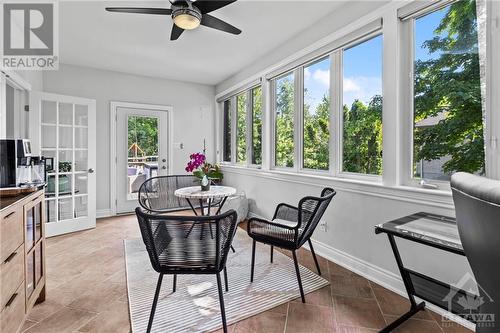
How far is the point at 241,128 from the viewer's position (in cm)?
492

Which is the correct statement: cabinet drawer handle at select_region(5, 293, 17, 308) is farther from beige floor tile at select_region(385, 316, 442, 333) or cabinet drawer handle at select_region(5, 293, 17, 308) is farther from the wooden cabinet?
beige floor tile at select_region(385, 316, 442, 333)

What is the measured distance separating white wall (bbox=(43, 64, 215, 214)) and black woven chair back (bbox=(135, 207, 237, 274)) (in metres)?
3.70

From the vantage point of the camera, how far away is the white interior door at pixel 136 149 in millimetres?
4777

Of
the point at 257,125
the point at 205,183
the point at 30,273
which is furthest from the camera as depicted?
the point at 257,125

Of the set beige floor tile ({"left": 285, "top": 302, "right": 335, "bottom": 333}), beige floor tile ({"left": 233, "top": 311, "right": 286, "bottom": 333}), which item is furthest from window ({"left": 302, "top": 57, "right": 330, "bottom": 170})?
beige floor tile ({"left": 233, "top": 311, "right": 286, "bottom": 333})

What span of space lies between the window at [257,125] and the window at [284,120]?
1.41ft

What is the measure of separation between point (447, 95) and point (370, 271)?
1584 millimetres

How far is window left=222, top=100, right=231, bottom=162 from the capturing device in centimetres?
543

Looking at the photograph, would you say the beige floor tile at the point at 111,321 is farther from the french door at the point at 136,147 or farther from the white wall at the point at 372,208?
the french door at the point at 136,147

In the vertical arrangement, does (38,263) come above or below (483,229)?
below

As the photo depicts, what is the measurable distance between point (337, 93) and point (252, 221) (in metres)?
1.66

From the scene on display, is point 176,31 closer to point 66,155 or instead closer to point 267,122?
point 267,122

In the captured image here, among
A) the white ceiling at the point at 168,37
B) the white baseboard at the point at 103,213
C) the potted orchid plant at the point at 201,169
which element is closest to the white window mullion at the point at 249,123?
the white ceiling at the point at 168,37

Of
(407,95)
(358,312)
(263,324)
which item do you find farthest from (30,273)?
(407,95)
